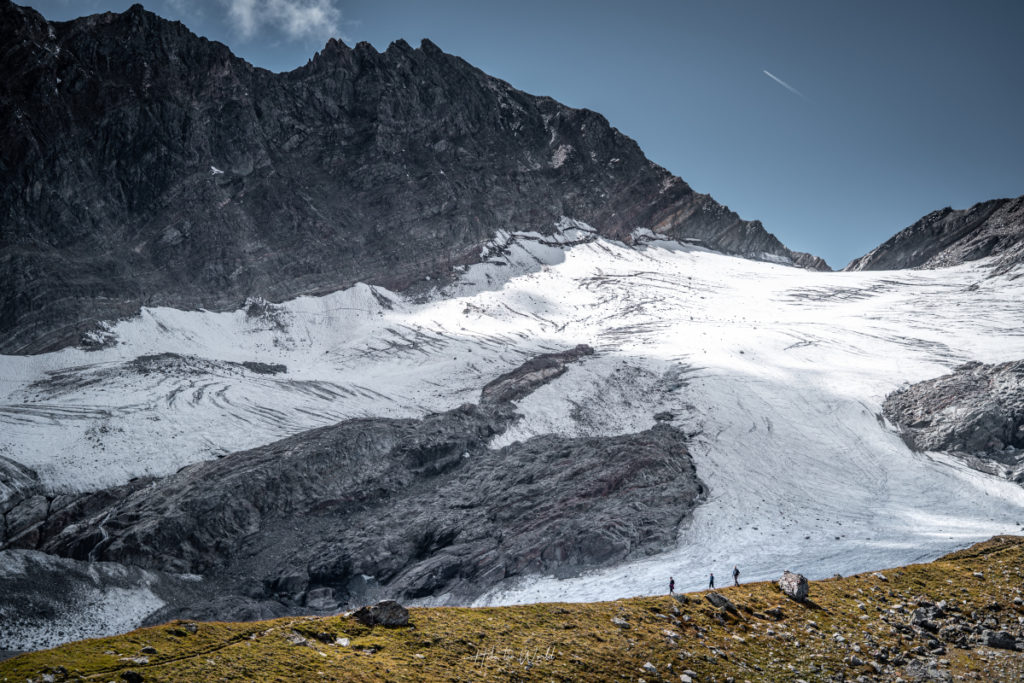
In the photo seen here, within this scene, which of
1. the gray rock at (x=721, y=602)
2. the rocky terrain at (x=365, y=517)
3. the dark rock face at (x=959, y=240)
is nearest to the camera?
the gray rock at (x=721, y=602)

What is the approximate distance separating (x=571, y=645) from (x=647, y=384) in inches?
2160

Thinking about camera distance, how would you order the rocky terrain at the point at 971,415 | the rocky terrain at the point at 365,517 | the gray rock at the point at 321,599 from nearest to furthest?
the gray rock at the point at 321,599, the rocky terrain at the point at 365,517, the rocky terrain at the point at 971,415

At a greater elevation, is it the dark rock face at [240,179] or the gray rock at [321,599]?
the dark rock face at [240,179]

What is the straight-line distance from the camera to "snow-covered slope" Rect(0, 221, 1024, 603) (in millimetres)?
47344

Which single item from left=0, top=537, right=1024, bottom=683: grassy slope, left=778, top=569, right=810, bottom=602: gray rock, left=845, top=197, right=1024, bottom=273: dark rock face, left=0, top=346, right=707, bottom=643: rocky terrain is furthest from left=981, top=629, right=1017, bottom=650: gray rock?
left=845, top=197, right=1024, bottom=273: dark rock face

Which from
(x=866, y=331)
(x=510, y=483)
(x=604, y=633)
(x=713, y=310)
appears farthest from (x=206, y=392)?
(x=866, y=331)

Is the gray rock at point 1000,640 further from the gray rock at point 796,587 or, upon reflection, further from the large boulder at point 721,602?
the large boulder at point 721,602

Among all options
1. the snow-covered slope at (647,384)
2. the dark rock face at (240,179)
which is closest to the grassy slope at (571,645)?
the snow-covered slope at (647,384)

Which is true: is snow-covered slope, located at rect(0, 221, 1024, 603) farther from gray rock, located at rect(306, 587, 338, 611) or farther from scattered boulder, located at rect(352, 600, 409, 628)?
scattered boulder, located at rect(352, 600, 409, 628)

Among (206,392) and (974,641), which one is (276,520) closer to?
(206,392)

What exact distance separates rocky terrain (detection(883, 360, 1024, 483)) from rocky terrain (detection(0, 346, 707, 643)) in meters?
23.8

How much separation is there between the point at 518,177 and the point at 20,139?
9193 centimetres

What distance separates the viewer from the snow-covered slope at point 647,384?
4734 cm

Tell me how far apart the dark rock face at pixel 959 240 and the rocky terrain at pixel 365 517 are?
8886cm
